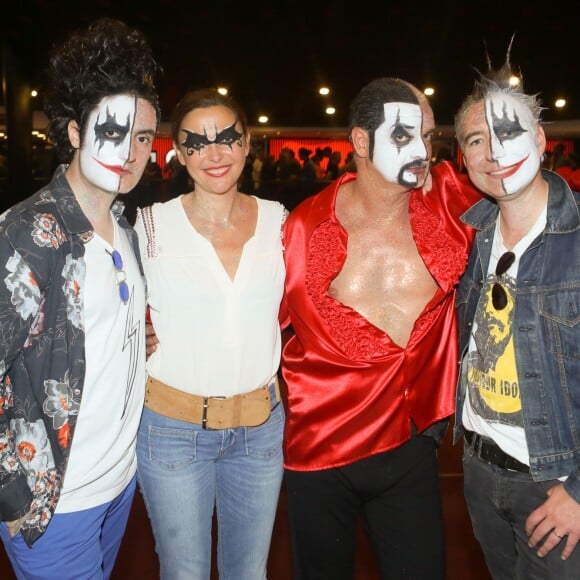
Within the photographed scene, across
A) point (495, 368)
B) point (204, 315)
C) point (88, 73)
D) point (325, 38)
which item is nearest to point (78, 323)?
point (204, 315)

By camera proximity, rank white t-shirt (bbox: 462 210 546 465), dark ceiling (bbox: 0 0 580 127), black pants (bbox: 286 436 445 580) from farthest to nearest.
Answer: dark ceiling (bbox: 0 0 580 127)
black pants (bbox: 286 436 445 580)
white t-shirt (bbox: 462 210 546 465)

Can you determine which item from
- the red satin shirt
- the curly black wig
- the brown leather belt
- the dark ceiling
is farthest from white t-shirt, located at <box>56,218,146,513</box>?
the dark ceiling

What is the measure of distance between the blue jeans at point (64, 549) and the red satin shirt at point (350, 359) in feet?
2.29

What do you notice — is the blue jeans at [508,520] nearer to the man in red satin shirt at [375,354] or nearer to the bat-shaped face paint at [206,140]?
the man in red satin shirt at [375,354]

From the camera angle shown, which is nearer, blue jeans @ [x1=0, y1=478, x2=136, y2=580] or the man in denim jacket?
blue jeans @ [x1=0, y1=478, x2=136, y2=580]

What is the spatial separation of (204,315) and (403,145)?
866mm

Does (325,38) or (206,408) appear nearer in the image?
(206,408)

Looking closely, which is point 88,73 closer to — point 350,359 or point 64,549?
point 350,359

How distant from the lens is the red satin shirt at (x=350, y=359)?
2.07m

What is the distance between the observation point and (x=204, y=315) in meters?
1.97

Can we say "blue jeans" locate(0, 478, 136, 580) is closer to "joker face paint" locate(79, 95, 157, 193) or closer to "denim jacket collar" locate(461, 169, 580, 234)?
"joker face paint" locate(79, 95, 157, 193)

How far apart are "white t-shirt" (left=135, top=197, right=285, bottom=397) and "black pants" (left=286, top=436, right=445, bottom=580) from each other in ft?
1.37

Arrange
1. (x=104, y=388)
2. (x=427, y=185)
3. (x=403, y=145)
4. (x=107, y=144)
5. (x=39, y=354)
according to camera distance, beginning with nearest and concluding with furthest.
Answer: (x=39, y=354) < (x=104, y=388) < (x=107, y=144) < (x=403, y=145) < (x=427, y=185)

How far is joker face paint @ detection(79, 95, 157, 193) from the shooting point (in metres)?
1.78
